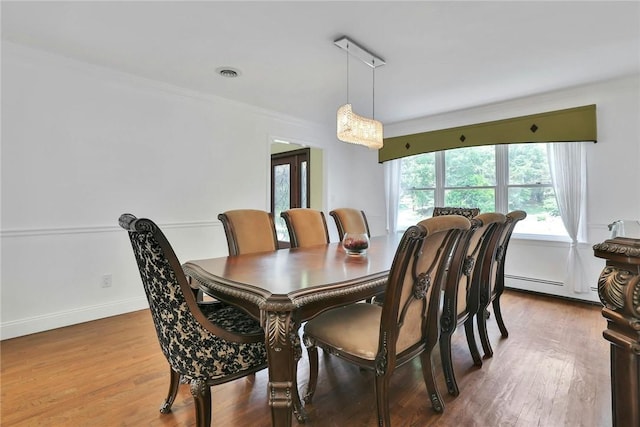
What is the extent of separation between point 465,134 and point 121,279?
4419mm

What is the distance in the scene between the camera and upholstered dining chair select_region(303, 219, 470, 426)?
132 cm

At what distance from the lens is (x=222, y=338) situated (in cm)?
130

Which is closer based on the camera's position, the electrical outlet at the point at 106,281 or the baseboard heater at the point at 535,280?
the electrical outlet at the point at 106,281

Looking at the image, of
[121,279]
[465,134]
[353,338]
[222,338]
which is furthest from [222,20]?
[465,134]

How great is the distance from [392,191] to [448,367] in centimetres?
360

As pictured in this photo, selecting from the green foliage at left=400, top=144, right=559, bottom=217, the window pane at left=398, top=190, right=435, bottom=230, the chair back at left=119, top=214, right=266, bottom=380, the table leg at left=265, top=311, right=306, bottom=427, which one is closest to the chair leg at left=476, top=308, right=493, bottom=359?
the table leg at left=265, top=311, right=306, bottom=427

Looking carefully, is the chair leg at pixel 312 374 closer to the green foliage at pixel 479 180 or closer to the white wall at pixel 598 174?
the white wall at pixel 598 174

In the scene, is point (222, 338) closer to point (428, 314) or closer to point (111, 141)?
point (428, 314)

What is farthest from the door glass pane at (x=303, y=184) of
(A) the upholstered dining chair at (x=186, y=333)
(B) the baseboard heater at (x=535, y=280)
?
(A) the upholstered dining chair at (x=186, y=333)

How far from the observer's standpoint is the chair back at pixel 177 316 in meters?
1.19

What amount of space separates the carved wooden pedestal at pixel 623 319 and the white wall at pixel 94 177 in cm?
356

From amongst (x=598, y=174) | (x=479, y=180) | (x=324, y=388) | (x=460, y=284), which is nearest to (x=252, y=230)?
(x=324, y=388)

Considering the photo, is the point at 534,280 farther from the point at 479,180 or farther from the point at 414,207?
the point at 414,207

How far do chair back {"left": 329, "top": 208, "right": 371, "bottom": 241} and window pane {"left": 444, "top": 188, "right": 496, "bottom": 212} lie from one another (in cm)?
186
